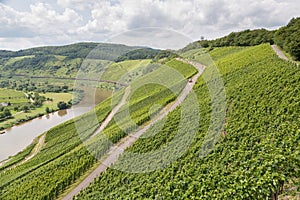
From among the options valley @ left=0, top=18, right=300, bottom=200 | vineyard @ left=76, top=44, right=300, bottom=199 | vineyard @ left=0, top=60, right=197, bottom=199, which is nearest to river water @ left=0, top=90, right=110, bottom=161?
vineyard @ left=0, top=60, right=197, bottom=199

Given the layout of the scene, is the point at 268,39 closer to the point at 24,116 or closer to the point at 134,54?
the point at 134,54

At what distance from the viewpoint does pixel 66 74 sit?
14850 cm

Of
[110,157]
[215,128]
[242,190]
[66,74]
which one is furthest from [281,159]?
[66,74]

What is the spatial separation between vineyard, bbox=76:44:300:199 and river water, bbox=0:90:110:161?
32.6 meters

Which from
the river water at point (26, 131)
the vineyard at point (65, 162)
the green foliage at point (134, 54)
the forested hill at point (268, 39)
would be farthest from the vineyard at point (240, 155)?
the river water at point (26, 131)

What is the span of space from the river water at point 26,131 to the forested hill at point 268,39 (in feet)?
108

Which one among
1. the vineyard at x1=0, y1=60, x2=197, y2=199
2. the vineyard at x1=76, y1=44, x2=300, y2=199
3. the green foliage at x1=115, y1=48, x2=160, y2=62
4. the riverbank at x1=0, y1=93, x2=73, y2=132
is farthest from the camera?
the riverbank at x1=0, y1=93, x2=73, y2=132

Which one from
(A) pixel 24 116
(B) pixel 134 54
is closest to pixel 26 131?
(A) pixel 24 116

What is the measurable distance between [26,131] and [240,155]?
Answer: 54874 mm

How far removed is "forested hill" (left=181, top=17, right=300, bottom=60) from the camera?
2469cm

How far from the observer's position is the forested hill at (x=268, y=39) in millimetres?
24688

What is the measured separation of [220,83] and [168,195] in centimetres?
1621

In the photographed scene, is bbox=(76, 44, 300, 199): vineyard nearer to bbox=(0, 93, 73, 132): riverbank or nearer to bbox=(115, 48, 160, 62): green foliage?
bbox=(115, 48, 160, 62): green foliage

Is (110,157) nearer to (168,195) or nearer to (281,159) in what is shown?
(168,195)
